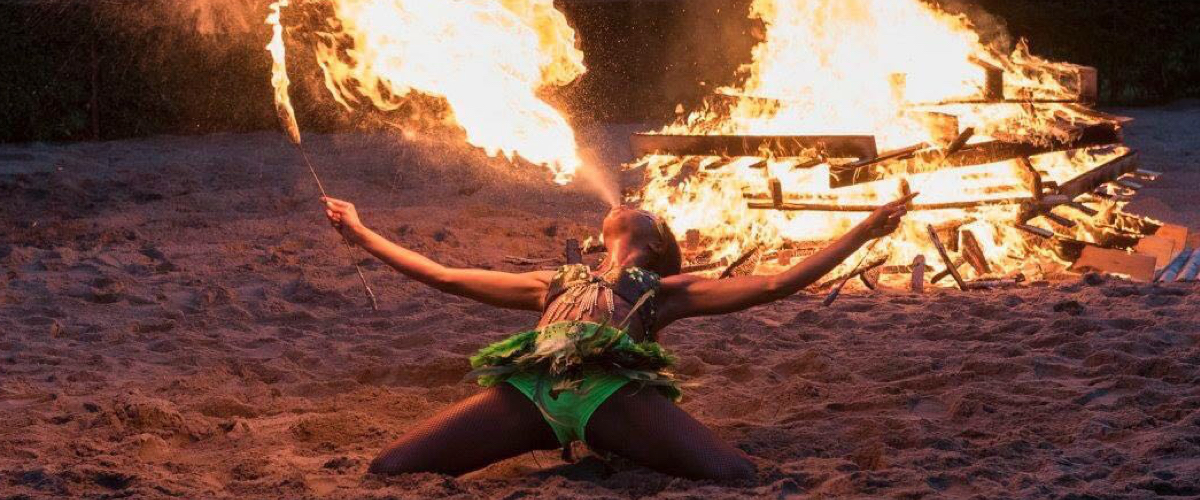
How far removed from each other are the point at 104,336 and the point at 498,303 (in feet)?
9.11

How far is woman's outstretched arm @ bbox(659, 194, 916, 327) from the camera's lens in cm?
439

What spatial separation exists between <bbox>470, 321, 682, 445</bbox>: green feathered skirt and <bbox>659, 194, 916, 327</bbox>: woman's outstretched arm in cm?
33

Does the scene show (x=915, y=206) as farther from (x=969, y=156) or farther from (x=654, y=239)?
(x=654, y=239)

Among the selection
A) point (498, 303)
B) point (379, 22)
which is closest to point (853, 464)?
point (498, 303)

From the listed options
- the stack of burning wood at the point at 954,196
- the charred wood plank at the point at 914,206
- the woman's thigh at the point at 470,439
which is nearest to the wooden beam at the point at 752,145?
the stack of burning wood at the point at 954,196

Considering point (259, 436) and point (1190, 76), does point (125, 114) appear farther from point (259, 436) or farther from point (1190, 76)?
point (1190, 76)

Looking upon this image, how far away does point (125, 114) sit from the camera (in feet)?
48.9

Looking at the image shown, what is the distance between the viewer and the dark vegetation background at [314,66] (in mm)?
14398

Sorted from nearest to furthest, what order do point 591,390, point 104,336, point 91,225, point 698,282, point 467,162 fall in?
point 591,390, point 698,282, point 104,336, point 91,225, point 467,162

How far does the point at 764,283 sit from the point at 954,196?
408 centimetres

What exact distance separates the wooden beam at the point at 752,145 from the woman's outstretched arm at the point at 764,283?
323cm

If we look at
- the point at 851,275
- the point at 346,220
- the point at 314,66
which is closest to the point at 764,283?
the point at 346,220

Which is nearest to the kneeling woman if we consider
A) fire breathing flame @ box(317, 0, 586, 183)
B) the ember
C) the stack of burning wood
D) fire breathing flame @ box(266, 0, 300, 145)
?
fire breathing flame @ box(266, 0, 300, 145)

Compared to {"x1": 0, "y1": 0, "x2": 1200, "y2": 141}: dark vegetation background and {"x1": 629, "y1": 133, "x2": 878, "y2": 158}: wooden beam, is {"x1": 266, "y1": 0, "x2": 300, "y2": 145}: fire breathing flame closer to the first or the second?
{"x1": 629, "y1": 133, "x2": 878, "y2": 158}: wooden beam
